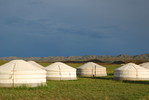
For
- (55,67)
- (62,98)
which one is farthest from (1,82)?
(55,67)

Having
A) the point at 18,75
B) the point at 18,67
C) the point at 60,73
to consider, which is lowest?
the point at 18,75

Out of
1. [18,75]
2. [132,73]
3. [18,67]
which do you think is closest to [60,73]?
[132,73]

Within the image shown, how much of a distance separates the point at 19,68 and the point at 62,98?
5.19 meters

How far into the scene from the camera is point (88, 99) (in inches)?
534

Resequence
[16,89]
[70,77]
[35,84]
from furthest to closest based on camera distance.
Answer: [70,77] → [35,84] → [16,89]

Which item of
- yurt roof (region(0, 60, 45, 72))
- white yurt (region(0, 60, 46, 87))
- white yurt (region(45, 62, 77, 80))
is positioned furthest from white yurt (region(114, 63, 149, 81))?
yurt roof (region(0, 60, 45, 72))

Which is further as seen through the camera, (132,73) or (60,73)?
(132,73)

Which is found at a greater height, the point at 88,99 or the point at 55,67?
the point at 55,67

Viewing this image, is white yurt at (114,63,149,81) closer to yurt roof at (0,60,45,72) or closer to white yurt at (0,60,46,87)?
white yurt at (0,60,46,87)

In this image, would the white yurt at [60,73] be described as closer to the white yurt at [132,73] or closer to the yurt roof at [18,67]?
the white yurt at [132,73]

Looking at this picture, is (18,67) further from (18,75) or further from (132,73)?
(132,73)

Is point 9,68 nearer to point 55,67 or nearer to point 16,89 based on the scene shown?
point 16,89

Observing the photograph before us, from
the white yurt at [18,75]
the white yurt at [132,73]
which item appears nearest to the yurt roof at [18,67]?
the white yurt at [18,75]

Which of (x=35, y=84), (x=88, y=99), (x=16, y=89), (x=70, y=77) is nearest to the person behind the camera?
(x=88, y=99)
